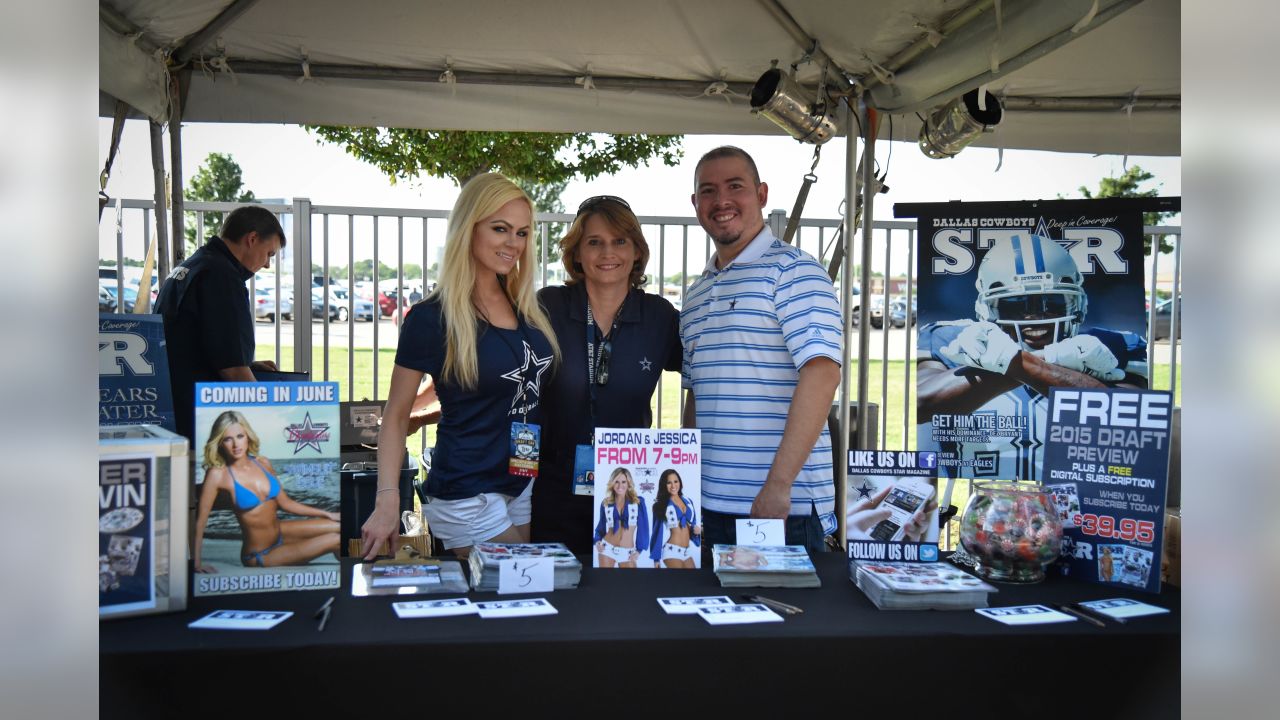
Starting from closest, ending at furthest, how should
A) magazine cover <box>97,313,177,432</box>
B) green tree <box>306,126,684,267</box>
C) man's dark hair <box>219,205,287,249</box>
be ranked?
magazine cover <box>97,313,177,432</box> < man's dark hair <box>219,205,287,249</box> < green tree <box>306,126,684,267</box>

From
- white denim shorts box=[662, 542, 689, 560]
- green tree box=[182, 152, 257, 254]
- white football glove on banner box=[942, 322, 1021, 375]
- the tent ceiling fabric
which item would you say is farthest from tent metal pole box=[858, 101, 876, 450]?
green tree box=[182, 152, 257, 254]

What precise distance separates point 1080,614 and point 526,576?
3.08ft

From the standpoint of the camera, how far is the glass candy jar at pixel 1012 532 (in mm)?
1699

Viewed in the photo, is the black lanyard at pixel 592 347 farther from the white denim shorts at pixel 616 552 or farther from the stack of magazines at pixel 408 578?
the stack of magazines at pixel 408 578

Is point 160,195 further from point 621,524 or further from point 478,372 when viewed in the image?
point 621,524

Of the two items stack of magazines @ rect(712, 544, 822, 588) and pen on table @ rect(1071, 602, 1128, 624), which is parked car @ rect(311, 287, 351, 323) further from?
pen on table @ rect(1071, 602, 1128, 624)

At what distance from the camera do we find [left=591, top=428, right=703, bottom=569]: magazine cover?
1798 millimetres

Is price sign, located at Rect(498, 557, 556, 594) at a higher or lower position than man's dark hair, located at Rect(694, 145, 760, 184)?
lower

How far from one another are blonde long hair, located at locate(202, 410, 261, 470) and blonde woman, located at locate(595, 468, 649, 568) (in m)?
0.65

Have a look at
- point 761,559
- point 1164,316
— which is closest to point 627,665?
point 761,559

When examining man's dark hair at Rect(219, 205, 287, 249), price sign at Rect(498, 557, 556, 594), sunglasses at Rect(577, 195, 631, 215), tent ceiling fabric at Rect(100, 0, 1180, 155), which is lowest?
price sign at Rect(498, 557, 556, 594)

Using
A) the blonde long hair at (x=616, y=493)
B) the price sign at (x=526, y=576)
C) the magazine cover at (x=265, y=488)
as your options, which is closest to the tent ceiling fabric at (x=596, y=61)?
the magazine cover at (x=265, y=488)

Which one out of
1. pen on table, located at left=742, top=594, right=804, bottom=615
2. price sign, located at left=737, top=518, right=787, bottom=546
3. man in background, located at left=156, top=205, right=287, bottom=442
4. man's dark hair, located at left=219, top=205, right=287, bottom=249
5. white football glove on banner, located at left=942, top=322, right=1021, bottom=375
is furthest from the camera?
man's dark hair, located at left=219, top=205, right=287, bottom=249
